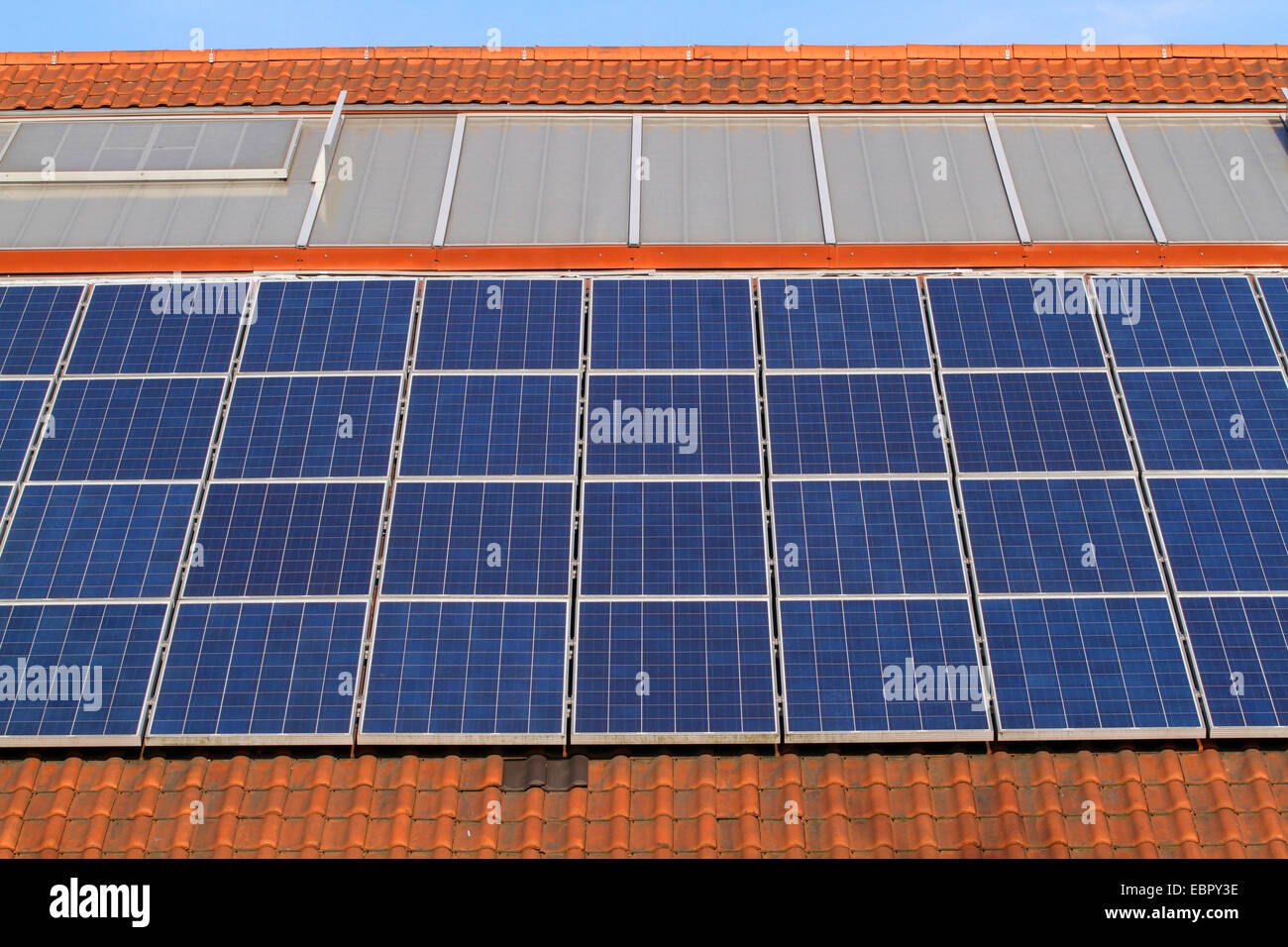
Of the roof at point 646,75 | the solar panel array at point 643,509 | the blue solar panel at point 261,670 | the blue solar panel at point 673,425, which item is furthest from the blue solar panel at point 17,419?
the roof at point 646,75

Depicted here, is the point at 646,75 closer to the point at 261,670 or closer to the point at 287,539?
the point at 287,539

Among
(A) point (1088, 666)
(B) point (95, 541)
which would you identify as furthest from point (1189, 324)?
(B) point (95, 541)

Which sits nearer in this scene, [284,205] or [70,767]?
[70,767]

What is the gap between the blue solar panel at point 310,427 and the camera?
14008mm

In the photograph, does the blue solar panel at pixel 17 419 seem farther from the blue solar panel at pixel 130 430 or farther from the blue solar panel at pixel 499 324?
the blue solar panel at pixel 499 324

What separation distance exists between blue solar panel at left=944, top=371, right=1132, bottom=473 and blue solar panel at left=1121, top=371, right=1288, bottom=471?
1.19 feet

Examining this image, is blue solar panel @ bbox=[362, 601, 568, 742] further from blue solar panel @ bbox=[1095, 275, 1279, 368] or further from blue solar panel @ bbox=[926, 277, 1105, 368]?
blue solar panel @ bbox=[1095, 275, 1279, 368]

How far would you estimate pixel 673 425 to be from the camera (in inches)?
558

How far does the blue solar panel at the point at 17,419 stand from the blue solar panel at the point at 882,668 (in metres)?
9.49

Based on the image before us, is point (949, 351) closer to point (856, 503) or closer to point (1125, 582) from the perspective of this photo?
point (856, 503)

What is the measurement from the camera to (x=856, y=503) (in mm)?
13508
